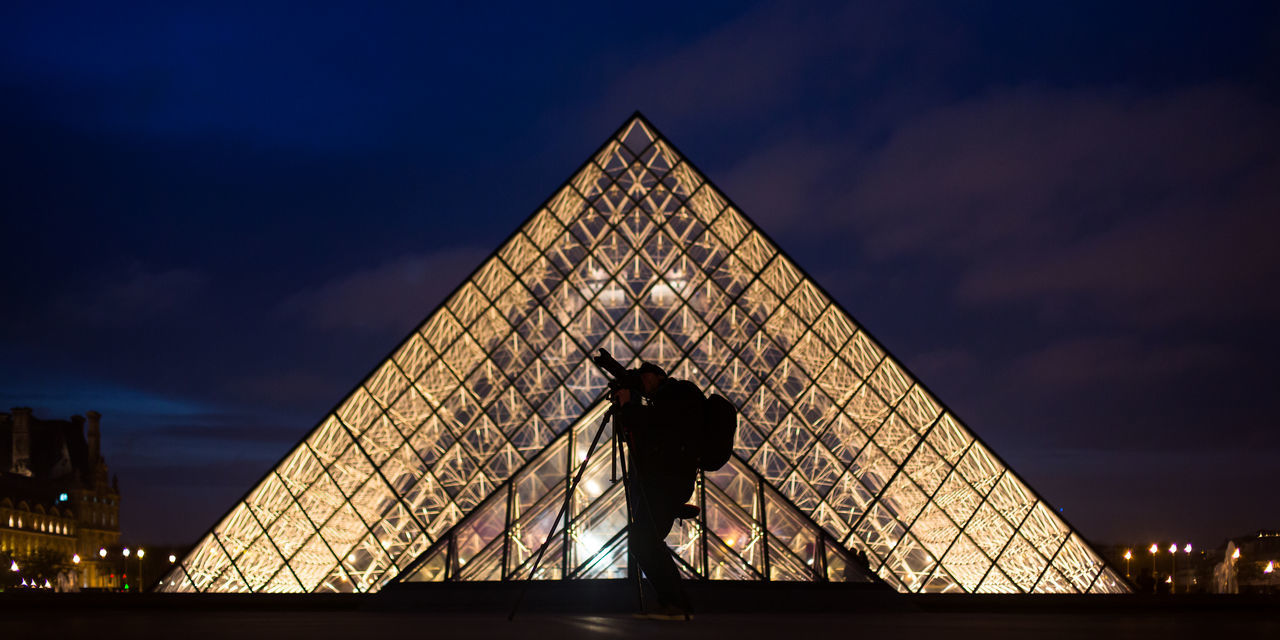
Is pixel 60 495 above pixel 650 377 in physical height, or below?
above

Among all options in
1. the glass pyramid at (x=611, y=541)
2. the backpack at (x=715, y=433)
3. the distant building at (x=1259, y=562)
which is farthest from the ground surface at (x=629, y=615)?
the distant building at (x=1259, y=562)

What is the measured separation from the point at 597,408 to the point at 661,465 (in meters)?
10.2

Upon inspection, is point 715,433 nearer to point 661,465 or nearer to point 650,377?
point 661,465

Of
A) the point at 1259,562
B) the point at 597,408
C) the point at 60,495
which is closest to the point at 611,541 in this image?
the point at 597,408

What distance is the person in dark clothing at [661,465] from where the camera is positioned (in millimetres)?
5781

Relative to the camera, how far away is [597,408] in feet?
52.5

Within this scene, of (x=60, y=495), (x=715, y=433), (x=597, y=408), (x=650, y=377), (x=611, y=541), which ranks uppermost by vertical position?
(x=60, y=495)

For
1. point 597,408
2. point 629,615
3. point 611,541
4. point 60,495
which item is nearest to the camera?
point 629,615

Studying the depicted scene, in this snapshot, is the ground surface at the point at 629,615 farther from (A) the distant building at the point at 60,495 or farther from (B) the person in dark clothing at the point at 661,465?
(A) the distant building at the point at 60,495

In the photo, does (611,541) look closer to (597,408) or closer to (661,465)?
(597,408)

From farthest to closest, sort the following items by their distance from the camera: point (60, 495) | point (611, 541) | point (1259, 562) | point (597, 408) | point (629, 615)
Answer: point (60, 495), point (1259, 562), point (597, 408), point (611, 541), point (629, 615)

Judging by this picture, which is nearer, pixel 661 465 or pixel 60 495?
pixel 661 465

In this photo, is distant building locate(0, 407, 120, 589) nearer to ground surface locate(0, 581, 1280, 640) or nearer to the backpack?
ground surface locate(0, 581, 1280, 640)

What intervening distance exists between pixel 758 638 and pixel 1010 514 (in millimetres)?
16063
